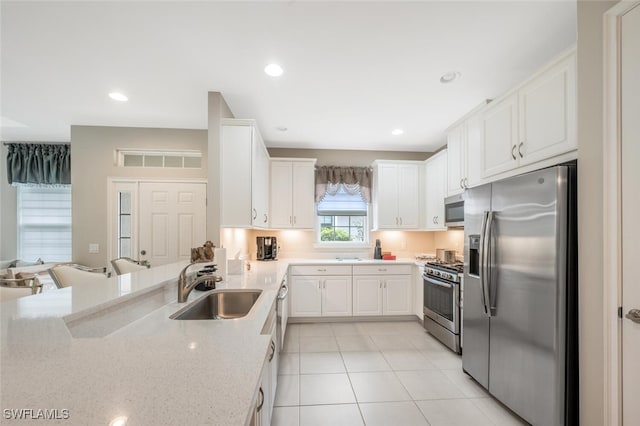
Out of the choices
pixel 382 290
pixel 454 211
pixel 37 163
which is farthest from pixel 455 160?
pixel 37 163

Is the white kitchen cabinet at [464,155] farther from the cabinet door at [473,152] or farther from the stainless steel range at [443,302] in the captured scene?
the stainless steel range at [443,302]

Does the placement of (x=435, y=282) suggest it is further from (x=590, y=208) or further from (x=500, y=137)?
(x=590, y=208)

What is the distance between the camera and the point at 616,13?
1271 mm

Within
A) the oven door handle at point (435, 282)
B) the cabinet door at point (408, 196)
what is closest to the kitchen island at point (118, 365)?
the oven door handle at point (435, 282)

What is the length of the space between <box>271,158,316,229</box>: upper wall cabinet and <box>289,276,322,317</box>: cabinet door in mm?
854

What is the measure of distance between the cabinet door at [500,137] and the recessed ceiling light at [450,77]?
44cm

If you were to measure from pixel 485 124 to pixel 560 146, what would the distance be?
0.86 metres

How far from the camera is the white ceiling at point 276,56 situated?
1684 millimetres

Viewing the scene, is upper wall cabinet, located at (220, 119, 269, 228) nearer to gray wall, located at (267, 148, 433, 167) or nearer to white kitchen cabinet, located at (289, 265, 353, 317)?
white kitchen cabinet, located at (289, 265, 353, 317)

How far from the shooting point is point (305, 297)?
371cm

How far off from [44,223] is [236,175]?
3.99 m

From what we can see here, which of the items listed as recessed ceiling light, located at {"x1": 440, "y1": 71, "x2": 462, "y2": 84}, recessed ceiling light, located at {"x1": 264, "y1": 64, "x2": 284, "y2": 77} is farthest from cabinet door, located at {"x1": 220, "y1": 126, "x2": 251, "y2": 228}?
recessed ceiling light, located at {"x1": 440, "y1": 71, "x2": 462, "y2": 84}

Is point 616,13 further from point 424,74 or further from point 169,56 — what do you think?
point 169,56

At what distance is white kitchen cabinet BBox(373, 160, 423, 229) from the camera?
418 centimetres
